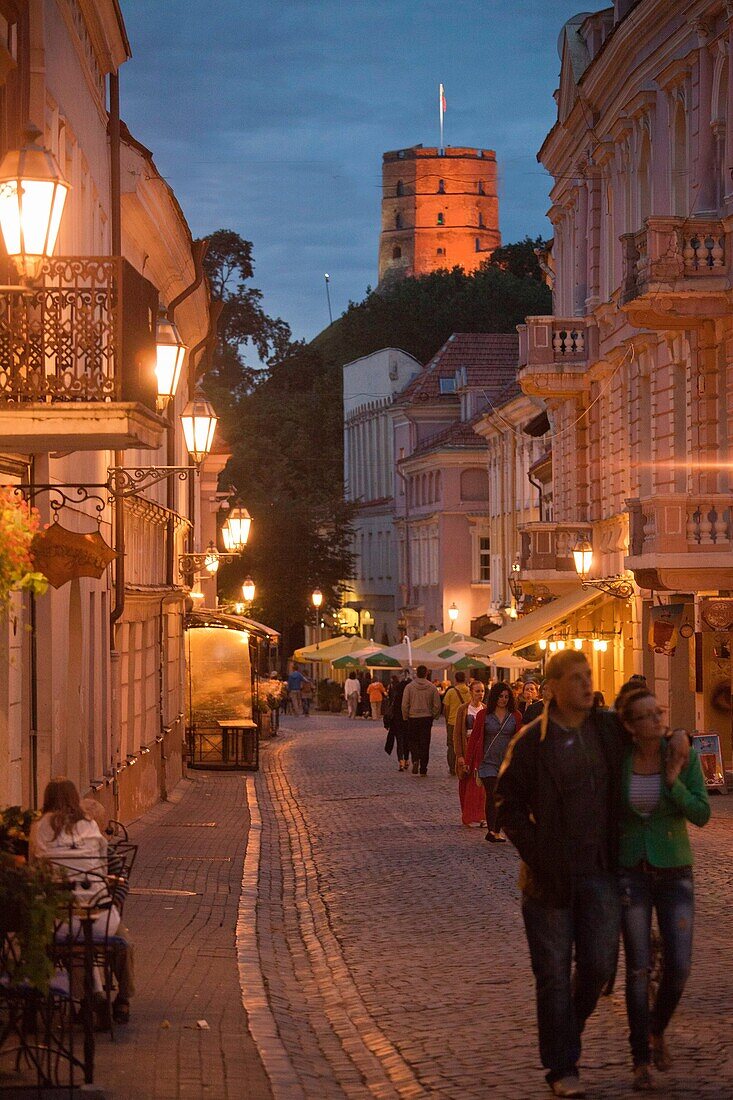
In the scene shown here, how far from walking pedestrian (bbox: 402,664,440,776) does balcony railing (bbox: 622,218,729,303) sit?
7612 mm

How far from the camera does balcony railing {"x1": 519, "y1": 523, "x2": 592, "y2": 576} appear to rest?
125 feet

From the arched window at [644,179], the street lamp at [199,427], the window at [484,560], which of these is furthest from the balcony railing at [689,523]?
the window at [484,560]

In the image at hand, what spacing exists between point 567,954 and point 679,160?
78.3 feet

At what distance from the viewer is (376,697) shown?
200 feet

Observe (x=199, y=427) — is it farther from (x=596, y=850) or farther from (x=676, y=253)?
(x=596, y=850)

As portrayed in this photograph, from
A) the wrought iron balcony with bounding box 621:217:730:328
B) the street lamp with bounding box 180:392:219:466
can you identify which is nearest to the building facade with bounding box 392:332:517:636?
the wrought iron balcony with bounding box 621:217:730:328

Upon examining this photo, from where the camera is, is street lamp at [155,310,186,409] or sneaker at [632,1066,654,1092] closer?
sneaker at [632,1066,654,1092]

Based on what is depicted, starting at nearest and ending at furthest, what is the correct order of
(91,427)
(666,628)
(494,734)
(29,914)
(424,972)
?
1. (29,914)
2. (424,972)
3. (91,427)
4. (494,734)
5. (666,628)

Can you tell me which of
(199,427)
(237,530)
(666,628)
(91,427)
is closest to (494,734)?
(199,427)

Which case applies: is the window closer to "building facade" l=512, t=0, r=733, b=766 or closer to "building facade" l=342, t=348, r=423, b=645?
"building facade" l=342, t=348, r=423, b=645

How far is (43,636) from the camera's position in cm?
1578

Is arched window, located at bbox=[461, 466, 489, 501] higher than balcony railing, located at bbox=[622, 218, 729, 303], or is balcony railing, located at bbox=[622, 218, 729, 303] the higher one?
arched window, located at bbox=[461, 466, 489, 501]

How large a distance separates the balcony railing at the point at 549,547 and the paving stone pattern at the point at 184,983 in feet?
56.6

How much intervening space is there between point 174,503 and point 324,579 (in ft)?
174
